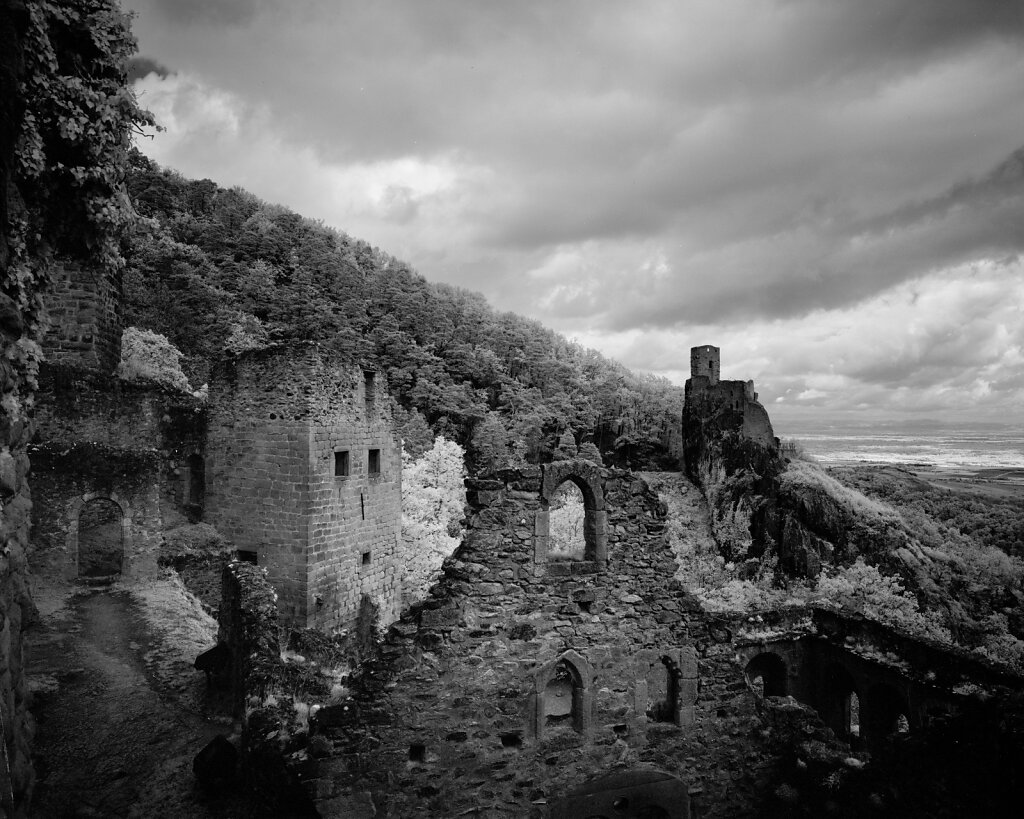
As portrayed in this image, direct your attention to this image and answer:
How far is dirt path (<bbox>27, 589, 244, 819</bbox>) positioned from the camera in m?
5.91

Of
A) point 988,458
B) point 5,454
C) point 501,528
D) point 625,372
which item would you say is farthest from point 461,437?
point 625,372

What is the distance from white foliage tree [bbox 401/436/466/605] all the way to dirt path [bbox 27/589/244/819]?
794cm

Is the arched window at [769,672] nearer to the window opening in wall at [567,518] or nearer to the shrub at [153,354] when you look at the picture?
the window opening in wall at [567,518]

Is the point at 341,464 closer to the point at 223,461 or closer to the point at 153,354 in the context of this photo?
the point at 223,461

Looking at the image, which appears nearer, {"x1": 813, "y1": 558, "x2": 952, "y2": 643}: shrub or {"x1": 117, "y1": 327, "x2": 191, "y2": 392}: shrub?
{"x1": 117, "y1": 327, "x2": 191, "y2": 392}: shrub

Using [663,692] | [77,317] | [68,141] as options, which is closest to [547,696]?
[663,692]

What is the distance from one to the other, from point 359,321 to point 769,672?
95.8 ft

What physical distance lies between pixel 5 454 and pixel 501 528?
4327 millimetres

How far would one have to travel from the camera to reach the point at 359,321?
116 feet

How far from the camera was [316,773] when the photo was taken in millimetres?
5707

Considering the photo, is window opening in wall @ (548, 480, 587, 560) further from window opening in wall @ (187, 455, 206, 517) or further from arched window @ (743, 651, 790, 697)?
window opening in wall @ (187, 455, 206, 517)

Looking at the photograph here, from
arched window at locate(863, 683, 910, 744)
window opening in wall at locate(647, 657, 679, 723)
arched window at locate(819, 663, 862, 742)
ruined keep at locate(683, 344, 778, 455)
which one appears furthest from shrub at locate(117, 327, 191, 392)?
ruined keep at locate(683, 344, 778, 455)

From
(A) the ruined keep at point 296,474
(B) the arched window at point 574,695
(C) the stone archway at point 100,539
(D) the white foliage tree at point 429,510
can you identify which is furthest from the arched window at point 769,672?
(C) the stone archway at point 100,539

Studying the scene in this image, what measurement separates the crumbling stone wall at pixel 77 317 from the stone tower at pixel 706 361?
4143cm
